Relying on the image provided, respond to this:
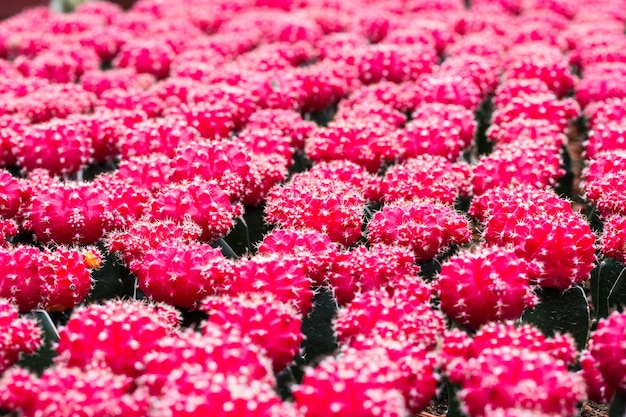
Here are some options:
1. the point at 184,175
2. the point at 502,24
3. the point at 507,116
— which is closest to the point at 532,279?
the point at 184,175

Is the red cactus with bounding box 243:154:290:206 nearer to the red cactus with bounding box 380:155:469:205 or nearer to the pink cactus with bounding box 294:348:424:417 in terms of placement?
the red cactus with bounding box 380:155:469:205

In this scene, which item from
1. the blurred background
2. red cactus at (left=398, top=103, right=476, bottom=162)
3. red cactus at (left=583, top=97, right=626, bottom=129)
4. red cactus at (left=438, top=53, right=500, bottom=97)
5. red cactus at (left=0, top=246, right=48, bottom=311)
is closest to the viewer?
red cactus at (left=0, top=246, right=48, bottom=311)

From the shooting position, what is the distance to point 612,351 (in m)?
2.25

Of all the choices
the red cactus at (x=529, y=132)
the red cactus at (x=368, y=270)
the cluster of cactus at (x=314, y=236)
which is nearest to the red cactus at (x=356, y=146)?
the cluster of cactus at (x=314, y=236)

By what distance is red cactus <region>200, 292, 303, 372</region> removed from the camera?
2.30 m

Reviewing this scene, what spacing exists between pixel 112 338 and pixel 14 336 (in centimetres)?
37

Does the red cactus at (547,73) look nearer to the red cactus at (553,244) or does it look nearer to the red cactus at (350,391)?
the red cactus at (553,244)

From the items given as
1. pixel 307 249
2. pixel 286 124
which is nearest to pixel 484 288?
pixel 307 249

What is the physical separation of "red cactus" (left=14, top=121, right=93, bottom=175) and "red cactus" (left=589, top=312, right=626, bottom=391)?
2.71m

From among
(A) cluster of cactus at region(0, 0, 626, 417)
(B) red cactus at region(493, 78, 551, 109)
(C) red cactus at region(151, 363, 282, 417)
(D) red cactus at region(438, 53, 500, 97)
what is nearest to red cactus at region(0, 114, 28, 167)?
(A) cluster of cactus at region(0, 0, 626, 417)

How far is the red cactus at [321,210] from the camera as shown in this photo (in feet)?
10.2

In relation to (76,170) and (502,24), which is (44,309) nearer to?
(76,170)

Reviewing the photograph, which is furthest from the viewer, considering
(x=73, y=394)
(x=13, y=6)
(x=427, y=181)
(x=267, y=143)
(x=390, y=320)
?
(x=13, y=6)

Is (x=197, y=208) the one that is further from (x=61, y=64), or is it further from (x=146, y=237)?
(x=61, y=64)
